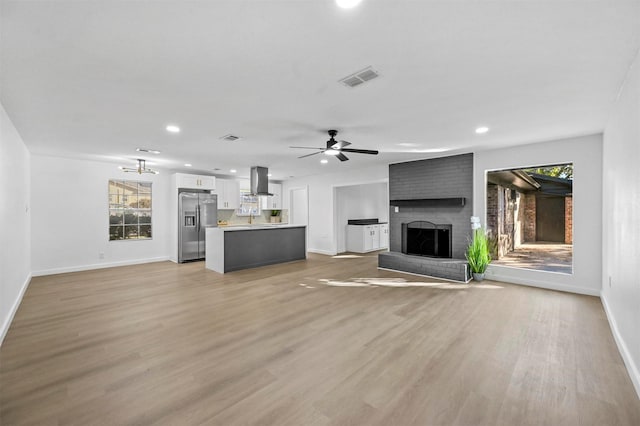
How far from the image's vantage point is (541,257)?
6.73 m

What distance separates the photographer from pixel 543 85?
261cm

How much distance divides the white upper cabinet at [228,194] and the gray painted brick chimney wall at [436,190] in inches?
188

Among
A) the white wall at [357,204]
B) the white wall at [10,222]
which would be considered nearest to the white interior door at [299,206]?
the white wall at [357,204]

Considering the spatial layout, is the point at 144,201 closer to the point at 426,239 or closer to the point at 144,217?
the point at 144,217

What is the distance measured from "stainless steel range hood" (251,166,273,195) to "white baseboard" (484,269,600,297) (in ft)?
17.2

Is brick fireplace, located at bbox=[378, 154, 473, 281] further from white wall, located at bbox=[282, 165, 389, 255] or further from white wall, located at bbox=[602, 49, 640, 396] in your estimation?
white wall, located at bbox=[602, 49, 640, 396]

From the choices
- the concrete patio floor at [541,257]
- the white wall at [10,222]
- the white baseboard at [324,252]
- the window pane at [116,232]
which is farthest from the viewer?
the white baseboard at [324,252]

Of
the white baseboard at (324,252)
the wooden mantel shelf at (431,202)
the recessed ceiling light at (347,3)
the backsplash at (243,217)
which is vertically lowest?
the white baseboard at (324,252)

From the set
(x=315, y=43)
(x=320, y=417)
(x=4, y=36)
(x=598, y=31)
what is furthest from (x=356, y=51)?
(x=320, y=417)

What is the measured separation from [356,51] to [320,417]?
2504 millimetres

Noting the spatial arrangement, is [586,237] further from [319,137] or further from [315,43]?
[315,43]

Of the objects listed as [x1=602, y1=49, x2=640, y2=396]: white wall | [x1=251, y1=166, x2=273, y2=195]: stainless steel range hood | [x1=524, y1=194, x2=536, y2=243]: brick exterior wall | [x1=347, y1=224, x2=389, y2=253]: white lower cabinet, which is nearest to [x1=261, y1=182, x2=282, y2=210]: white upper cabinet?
[x1=251, y1=166, x2=273, y2=195]: stainless steel range hood

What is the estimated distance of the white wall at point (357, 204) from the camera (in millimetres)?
8766

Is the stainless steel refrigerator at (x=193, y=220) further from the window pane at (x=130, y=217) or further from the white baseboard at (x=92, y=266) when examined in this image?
the window pane at (x=130, y=217)
